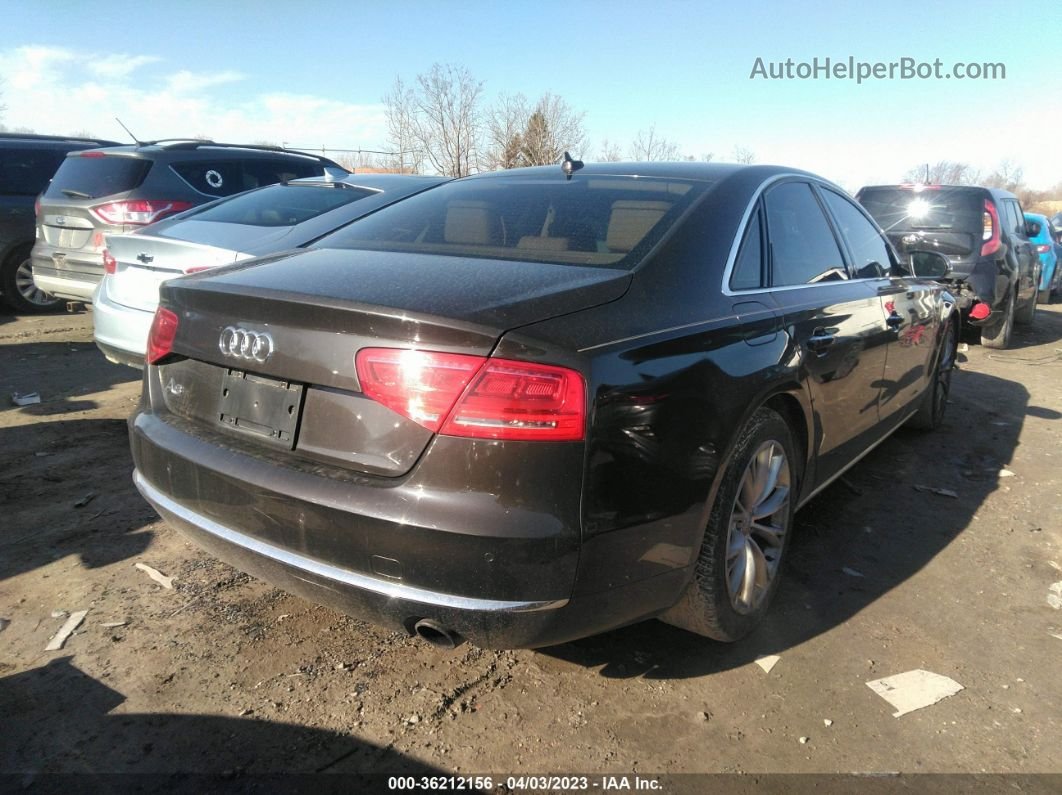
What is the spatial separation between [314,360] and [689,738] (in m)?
1.52

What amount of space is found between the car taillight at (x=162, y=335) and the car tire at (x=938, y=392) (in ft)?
14.3

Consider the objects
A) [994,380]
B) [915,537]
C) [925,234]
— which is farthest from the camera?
[925,234]

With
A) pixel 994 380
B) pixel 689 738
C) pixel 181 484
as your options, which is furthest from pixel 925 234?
pixel 181 484

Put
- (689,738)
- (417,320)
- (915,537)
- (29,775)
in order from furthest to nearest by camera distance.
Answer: (915,537)
(689,738)
(29,775)
(417,320)

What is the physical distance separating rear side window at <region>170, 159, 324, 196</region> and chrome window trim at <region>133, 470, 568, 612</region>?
5.56 m

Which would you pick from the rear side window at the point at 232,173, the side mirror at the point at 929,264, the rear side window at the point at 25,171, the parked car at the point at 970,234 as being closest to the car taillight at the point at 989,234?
the parked car at the point at 970,234

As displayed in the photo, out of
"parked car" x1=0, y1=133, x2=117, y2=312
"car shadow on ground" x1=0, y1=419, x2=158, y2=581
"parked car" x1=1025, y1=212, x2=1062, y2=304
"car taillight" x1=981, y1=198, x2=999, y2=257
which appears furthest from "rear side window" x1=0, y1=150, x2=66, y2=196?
"parked car" x1=1025, y1=212, x2=1062, y2=304

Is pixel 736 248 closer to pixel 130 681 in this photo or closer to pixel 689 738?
pixel 689 738

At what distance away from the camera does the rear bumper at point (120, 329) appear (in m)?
4.48

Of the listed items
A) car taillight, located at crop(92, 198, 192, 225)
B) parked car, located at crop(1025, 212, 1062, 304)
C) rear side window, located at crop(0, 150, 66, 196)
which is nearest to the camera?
car taillight, located at crop(92, 198, 192, 225)

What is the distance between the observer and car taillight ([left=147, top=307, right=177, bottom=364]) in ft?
7.94

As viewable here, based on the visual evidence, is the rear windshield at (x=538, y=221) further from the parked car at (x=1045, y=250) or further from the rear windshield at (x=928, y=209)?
the parked car at (x=1045, y=250)

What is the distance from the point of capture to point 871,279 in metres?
3.73

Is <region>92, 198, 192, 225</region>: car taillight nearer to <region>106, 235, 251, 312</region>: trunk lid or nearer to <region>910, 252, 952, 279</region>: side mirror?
<region>106, 235, 251, 312</region>: trunk lid
